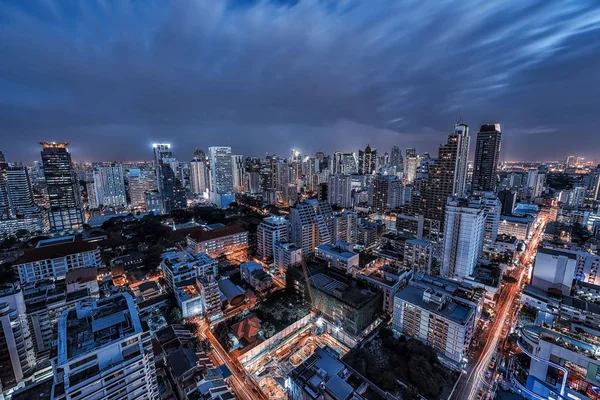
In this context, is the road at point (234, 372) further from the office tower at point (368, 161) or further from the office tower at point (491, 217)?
the office tower at point (368, 161)

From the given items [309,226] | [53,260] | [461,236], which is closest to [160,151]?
[53,260]

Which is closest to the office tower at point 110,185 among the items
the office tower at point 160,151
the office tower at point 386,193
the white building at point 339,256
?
the office tower at point 160,151

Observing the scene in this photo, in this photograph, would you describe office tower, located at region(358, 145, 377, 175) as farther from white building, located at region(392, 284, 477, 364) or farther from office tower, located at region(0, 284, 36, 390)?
office tower, located at region(0, 284, 36, 390)

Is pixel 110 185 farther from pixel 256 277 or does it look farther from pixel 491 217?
pixel 491 217

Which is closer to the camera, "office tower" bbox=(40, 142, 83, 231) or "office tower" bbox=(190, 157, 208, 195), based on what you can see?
"office tower" bbox=(40, 142, 83, 231)

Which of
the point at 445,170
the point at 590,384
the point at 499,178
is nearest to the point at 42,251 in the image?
the point at 590,384

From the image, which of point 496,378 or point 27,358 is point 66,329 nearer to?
point 27,358

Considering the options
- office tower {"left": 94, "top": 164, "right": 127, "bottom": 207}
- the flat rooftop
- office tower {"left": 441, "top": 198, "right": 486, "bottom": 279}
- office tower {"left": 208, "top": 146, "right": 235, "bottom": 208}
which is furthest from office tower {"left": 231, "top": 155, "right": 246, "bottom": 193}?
the flat rooftop
